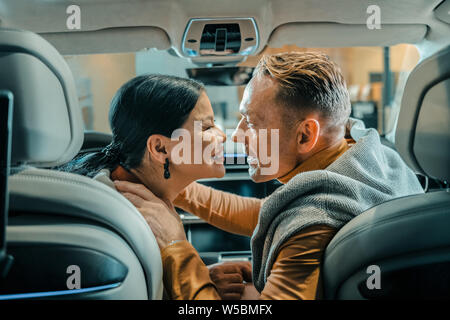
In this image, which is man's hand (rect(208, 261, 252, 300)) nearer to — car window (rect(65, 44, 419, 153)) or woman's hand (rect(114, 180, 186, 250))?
woman's hand (rect(114, 180, 186, 250))

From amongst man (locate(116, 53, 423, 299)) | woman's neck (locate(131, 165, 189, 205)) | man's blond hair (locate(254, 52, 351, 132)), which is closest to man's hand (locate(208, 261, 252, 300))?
man (locate(116, 53, 423, 299))

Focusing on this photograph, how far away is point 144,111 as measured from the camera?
3.91 ft

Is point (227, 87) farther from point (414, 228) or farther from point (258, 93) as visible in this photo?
point (414, 228)

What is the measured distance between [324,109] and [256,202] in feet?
2.10

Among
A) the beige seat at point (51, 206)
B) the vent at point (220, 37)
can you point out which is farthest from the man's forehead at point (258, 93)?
the beige seat at point (51, 206)

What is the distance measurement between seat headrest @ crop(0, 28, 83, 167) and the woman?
0.33 metres

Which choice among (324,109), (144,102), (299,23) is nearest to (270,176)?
(324,109)

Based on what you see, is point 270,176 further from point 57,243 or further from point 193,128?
point 57,243

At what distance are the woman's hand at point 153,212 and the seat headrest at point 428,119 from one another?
648mm

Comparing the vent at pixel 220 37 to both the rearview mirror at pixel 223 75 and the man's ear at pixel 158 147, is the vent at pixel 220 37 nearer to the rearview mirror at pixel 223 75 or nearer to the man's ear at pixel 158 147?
the rearview mirror at pixel 223 75

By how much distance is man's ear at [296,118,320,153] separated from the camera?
1155 millimetres

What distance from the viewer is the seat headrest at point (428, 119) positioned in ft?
2.65

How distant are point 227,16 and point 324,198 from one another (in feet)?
2.48

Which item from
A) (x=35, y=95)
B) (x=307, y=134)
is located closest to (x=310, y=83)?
(x=307, y=134)
